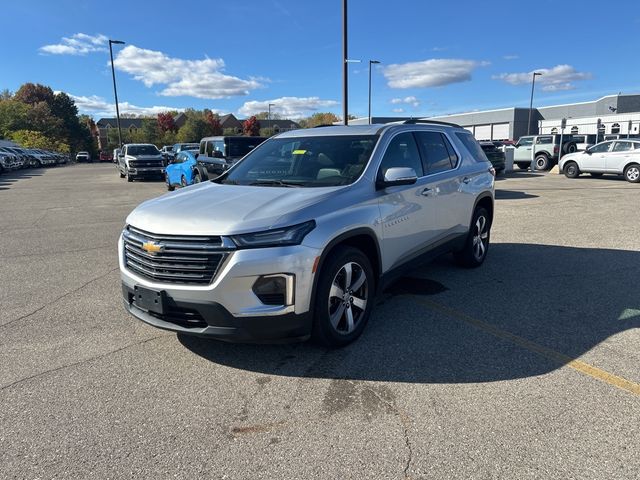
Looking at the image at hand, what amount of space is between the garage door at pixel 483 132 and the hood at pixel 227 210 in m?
75.6

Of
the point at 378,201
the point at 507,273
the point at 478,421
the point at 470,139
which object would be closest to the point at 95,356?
the point at 378,201

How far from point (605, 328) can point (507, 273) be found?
183 centimetres

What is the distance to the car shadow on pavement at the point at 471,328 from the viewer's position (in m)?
3.46

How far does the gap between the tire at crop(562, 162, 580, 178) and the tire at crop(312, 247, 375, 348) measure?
19.5 metres

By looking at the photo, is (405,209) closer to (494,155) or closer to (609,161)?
(494,155)

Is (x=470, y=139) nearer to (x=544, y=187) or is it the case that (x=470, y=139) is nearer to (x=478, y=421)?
(x=478, y=421)

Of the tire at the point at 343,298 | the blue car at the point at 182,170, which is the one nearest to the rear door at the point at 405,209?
the tire at the point at 343,298

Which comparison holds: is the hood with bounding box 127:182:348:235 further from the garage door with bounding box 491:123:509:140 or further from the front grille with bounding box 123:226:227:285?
the garage door with bounding box 491:123:509:140

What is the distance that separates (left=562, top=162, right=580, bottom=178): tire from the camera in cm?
1995

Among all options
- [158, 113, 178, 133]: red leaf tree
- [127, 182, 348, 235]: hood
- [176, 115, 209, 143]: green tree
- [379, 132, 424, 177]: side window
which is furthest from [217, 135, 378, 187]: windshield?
[158, 113, 178, 133]: red leaf tree

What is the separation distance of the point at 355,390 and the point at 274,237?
120cm

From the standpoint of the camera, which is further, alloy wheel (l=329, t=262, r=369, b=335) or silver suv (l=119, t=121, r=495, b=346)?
alloy wheel (l=329, t=262, r=369, b=335)

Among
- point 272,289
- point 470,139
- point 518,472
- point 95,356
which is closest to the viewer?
point 518,472

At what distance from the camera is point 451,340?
3896 mm
